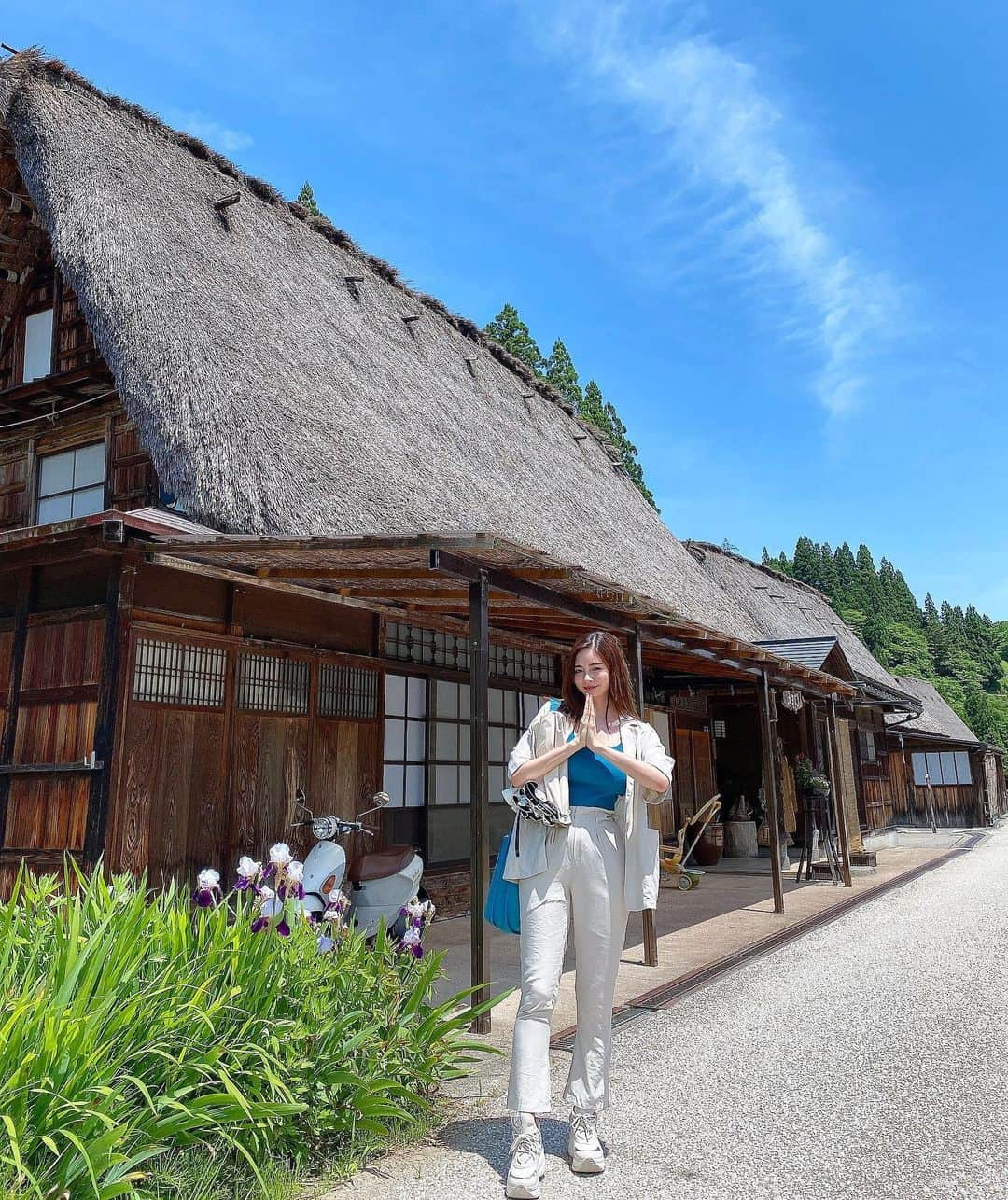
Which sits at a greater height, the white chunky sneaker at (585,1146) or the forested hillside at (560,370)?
the forested hillside at (560,370)

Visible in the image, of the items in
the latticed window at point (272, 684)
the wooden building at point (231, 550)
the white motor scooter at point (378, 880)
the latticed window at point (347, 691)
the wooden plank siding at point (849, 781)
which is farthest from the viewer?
the wooden plank siding at point (849, 781)

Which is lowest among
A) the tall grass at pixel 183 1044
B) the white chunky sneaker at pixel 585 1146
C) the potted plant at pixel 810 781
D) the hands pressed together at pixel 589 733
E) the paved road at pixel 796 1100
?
the paved road at pixel 796 1100

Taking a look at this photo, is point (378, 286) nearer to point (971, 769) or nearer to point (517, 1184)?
point (517, 1184)

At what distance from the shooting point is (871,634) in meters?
47.0

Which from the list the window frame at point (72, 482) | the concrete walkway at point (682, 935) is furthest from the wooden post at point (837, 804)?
the window frame at point (72, 482)

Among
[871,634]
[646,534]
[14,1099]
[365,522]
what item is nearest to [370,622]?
[365,522]

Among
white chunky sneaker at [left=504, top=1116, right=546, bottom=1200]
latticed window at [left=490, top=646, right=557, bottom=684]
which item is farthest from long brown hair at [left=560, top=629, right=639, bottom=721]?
latticed window at [left=490, top=646, right=557, bottom=684]

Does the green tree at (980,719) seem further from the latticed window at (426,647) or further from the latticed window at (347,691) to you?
the latticed window at (347,691)

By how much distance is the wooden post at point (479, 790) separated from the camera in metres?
4.14

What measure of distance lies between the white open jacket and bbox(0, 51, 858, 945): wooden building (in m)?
1.25

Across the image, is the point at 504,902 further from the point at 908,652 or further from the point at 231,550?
the point at 908,652

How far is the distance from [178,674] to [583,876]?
3.80m

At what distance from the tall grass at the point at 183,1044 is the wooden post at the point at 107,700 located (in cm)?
186

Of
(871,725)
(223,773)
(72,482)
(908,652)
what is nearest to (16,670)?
(223,773)
